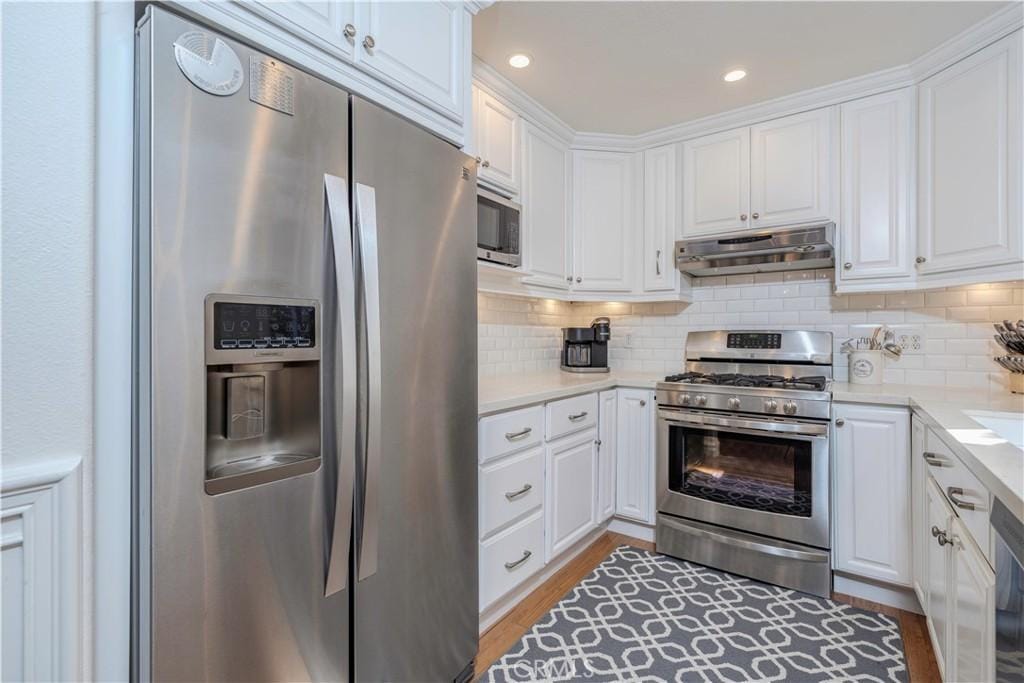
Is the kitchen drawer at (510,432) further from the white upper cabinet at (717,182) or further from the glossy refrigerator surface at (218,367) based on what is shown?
the white upper cabinet at (717,182)

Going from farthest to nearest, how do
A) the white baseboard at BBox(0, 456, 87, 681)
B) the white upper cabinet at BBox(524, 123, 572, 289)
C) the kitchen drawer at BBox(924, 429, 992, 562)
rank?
the white upper cabinet at BBox(524, 123, 572, 289) → the kitchen drawer at BBox(924, 429, 992, 562) → the white baseboard at BBox(0, 456, 87, 681)

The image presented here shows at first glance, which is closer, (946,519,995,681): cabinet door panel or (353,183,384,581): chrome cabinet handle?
(946,519,995,681): cabinet door panel

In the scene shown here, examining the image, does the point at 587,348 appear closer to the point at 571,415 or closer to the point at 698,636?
the point at 571,415

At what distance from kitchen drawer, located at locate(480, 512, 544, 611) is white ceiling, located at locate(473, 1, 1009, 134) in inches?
82.0

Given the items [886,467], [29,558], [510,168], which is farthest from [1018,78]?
[29,558]

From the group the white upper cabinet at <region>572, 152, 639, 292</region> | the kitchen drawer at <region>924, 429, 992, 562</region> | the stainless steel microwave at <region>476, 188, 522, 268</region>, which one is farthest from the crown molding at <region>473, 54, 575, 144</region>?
the kitchen drawer at <region>924, 429, 992, 562</region>

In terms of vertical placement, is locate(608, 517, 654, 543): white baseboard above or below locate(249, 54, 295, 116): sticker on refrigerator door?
below

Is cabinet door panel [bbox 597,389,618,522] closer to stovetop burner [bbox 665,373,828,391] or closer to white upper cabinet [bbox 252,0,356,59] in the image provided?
stovetop burner [bbox 665,373,828,391]

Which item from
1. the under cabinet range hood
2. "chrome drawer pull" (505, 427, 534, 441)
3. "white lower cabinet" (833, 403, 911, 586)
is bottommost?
"white lower cabinet" (833, 403, 911, 586)

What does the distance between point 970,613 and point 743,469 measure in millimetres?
1254

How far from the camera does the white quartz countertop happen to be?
3.24 feet

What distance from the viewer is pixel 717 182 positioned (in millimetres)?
2736

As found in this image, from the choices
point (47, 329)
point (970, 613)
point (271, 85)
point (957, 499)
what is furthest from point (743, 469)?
point (47, 329)

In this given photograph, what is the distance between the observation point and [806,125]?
2.49 m
